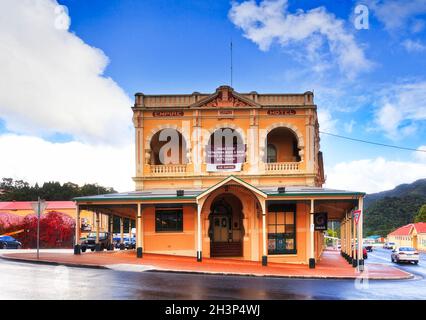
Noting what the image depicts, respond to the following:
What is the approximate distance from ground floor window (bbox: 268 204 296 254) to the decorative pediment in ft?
22.2

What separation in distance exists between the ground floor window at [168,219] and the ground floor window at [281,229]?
17.3ft

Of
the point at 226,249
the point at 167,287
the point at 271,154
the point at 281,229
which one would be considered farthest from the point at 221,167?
the point at 167,287

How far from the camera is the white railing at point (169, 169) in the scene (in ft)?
98.4

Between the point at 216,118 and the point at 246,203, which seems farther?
the point at 216,118

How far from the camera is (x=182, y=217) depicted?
28656mm

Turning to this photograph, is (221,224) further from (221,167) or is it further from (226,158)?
(226,158)

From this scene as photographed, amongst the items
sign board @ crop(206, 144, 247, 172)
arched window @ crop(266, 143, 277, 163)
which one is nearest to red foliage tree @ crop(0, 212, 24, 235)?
sign board @ crop(206, 144, 247, 172)

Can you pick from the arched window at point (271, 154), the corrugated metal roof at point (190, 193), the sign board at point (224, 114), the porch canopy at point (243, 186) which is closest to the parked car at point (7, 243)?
the porch canopy at point (243, 186)

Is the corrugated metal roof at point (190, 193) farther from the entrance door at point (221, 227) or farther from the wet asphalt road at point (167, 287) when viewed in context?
the wet asphalt road at point (167, 287)

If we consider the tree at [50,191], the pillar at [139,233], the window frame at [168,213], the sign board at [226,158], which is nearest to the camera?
the pillar at [139,233]
